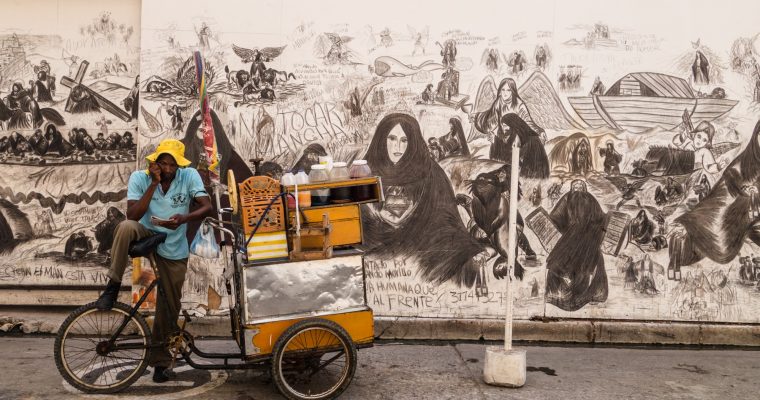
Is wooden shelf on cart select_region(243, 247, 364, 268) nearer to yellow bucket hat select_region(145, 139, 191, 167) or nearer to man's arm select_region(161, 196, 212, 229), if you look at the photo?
man's arm select_region(161, 196, 212, 229)

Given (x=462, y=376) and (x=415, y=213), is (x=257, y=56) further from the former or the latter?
(x=462, y=376)

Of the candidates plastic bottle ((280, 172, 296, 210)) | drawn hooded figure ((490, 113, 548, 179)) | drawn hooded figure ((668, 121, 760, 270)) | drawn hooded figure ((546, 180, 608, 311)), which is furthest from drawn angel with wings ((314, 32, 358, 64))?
drawn hooded figure ((668, 121, 760, 270))

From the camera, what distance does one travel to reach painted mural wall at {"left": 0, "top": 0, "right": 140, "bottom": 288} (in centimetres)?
711

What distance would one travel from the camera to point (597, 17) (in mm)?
6883

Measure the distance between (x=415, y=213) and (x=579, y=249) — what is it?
173 cm

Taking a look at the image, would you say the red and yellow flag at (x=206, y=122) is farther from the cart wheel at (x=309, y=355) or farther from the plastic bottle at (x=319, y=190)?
the cart wheel at (x=309, y=355)

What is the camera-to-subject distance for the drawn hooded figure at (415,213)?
273 inches

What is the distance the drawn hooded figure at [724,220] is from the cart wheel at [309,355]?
3.90 metres

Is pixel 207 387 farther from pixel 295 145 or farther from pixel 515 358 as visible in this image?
pixel 295 145

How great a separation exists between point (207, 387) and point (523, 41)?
4499 millimetres

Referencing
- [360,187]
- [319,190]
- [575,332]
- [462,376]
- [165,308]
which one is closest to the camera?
[165,308]

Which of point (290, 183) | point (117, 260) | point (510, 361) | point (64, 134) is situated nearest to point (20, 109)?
point (64, 134)

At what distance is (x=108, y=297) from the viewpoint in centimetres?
481

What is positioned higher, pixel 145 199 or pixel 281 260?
pixel 145 199
